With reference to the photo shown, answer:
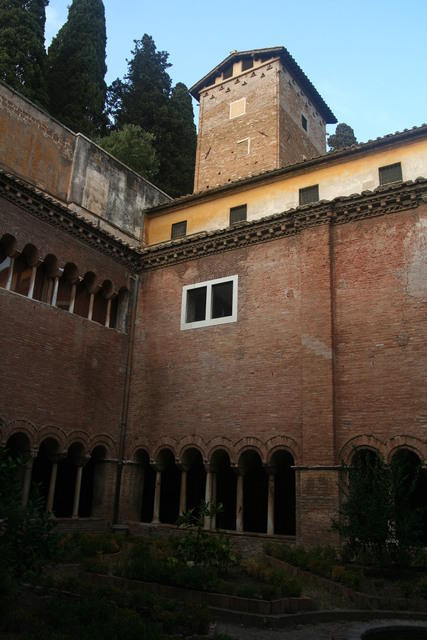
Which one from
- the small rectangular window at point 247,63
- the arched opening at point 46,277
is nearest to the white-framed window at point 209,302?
the arched opening at point 46,277

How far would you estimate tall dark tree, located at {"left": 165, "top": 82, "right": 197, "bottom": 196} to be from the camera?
117 ft

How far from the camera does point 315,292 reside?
15836 mm

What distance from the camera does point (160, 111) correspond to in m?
37.0

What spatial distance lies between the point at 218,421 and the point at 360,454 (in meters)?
4.14

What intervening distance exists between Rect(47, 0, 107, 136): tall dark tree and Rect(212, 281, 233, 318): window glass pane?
17982mm

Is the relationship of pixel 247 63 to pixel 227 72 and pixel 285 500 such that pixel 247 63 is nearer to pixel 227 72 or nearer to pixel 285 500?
pixel 227 72

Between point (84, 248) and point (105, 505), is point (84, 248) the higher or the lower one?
the higher one

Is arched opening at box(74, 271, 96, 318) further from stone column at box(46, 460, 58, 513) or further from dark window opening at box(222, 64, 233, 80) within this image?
dark window opening at box(222, 64, 233, 80)

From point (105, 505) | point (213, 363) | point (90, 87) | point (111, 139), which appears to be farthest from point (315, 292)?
point (90, 87)

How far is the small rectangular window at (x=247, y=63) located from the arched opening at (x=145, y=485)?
18526 millimetres

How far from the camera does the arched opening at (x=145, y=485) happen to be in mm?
18125

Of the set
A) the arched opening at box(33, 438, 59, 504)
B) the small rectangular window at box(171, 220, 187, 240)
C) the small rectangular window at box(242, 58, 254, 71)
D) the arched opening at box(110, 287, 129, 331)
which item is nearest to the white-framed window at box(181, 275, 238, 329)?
the arched opening at box(110, 287, 129, 331)

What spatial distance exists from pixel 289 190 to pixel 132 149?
48.7 feet

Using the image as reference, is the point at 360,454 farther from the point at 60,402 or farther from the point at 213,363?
the point at 60,402
